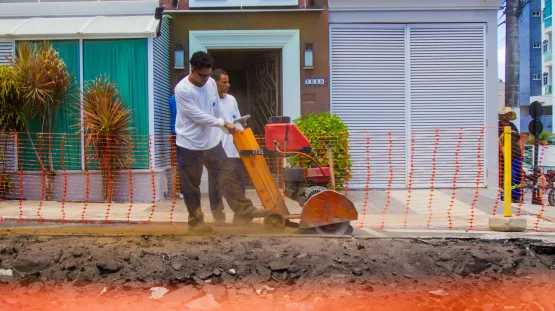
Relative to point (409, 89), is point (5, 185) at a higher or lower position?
lower

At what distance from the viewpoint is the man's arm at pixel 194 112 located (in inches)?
220

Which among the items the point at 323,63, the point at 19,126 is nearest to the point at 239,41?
the point at 323,63

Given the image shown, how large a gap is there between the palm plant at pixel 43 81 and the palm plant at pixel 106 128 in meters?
0.49

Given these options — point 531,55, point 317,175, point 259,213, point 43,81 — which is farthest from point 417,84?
point 531,55

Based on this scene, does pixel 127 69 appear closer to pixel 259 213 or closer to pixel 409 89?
pixel 259 213

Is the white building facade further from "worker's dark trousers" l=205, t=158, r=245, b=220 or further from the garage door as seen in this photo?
"worker's dark trousers" l=205, t=158, r=245, b=220

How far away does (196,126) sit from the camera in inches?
227

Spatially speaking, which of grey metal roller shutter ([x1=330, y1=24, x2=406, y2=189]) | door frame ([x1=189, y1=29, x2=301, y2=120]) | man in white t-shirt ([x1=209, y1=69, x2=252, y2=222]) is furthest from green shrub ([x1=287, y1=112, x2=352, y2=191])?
man in white t-shirt ([x1=209, y1=69, x2=252, y2=222])

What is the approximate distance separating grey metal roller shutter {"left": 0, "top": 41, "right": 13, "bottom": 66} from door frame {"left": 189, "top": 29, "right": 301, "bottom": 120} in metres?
3.11

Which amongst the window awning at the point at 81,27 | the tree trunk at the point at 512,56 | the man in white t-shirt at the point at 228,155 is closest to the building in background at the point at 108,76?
the window awning at the point at 81,27

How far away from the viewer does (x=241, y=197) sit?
6145mm

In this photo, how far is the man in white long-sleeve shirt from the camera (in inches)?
221

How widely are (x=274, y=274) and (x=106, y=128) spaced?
527cm

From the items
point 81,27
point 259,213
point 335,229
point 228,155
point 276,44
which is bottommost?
point 335,229
